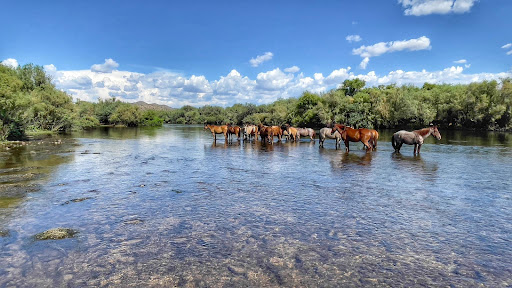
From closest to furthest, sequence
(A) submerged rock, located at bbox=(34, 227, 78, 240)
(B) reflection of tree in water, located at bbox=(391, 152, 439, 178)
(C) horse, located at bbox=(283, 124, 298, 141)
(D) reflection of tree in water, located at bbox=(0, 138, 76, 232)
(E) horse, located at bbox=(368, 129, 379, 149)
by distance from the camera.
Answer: (A) submerged rock, located at bbox=(34, 227, 78, 240), (D) reflection of tree in water, located at bbox=(0, 138, 76, 232), (B) reflection of tree in water, located at bbox=(391, 152, 439, 178), (E) horse, located at bbox=(368, 129, 379, 149), (C) horse, located at bbox=(283, 124, 298, 141)

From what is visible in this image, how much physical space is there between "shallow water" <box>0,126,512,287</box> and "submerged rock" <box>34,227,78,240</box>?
0.16 m

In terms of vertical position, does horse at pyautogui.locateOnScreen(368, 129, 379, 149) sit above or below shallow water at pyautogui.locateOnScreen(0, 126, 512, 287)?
above

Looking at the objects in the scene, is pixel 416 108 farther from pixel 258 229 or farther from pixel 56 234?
pixel 56 234

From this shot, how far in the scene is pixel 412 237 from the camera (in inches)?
A: 226

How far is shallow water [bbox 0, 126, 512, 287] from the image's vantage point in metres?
4.37

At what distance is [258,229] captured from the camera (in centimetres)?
614

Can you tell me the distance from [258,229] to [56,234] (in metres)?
3.81

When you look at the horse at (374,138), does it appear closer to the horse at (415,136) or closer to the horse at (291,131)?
the horse at (415,136)

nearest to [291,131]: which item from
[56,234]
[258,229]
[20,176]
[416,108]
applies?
[20,176]

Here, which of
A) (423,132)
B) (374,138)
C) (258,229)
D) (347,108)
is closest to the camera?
(258,229)

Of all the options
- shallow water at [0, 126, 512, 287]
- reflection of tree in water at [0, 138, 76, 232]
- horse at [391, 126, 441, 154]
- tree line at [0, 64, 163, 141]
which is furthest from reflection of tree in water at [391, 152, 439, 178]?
tree line at [0, 64, 163, 141]

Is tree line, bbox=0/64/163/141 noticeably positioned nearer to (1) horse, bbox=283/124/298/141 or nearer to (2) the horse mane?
(1) horse, bbox=283/124/298/141

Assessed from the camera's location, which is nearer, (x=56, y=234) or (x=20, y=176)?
(x=56, y=234)

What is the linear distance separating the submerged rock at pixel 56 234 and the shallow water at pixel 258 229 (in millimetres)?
161
